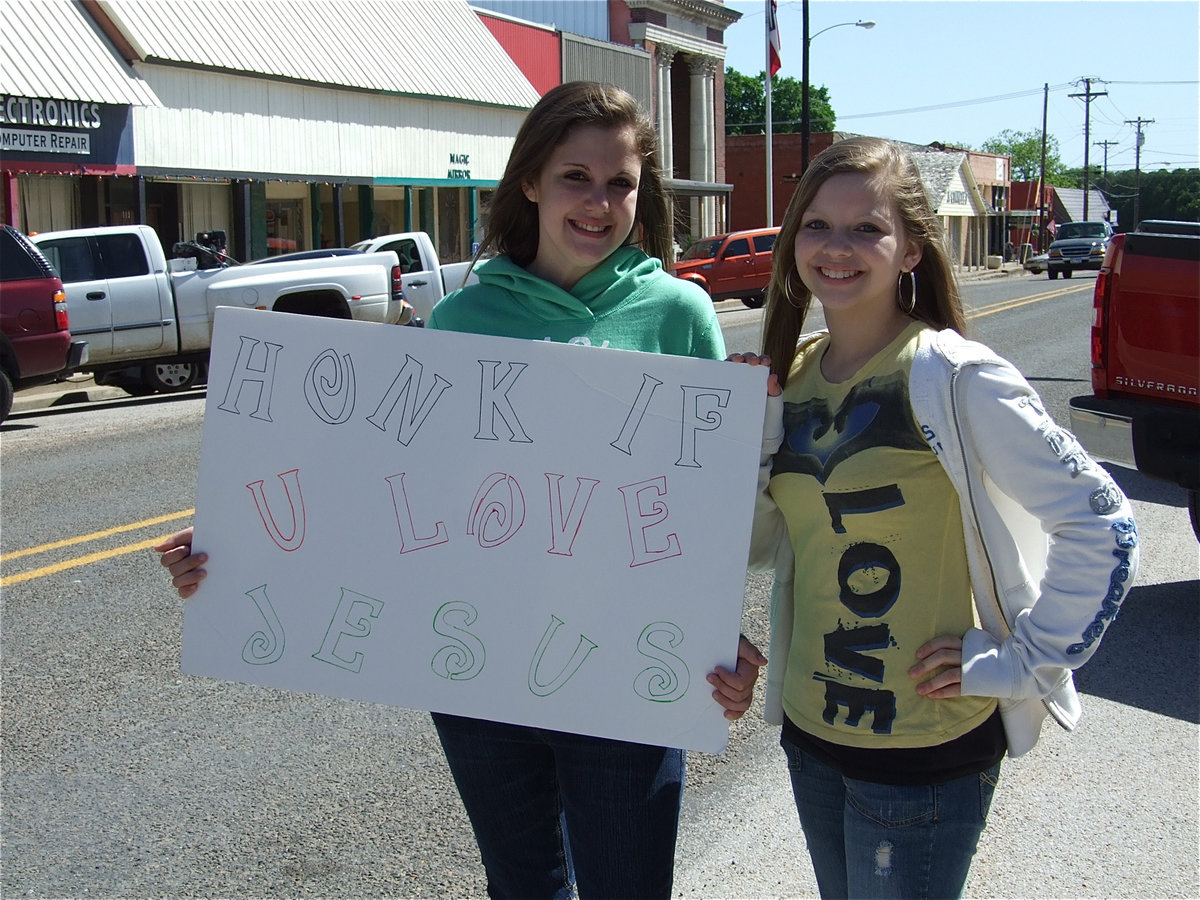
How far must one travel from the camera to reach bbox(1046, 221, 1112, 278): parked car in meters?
43.0

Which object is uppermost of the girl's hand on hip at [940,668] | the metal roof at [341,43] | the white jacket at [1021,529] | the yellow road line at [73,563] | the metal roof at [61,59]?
the metal roof at [341,43]

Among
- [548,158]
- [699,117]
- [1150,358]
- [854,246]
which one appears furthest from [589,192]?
[699,117]

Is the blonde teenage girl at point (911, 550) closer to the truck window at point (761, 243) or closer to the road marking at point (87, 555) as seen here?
the road marking at point (87, 555)

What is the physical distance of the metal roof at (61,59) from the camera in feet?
54.6

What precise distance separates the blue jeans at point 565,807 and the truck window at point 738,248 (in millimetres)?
24841

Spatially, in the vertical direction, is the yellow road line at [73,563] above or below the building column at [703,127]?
below

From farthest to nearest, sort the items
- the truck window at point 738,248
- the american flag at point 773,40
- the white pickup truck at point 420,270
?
the american flag at point 773,40
the truck window at point 738,248
the white pickup truck at point 420,270

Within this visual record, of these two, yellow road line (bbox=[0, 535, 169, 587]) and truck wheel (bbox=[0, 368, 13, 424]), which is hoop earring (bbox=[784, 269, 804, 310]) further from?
truck wheel (bbox=[0, 368, 13, 424])

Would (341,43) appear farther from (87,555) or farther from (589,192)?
(589,192)

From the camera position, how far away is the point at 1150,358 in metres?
5.92

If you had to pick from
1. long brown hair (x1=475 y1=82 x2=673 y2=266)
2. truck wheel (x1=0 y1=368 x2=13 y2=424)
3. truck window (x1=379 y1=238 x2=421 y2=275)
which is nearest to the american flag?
truck window (x1=379 y1=238 x2=421 y2=275)

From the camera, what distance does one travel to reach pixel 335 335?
8.09 ft

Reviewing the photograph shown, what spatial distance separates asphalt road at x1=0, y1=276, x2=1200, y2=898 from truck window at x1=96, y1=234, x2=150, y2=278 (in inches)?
340

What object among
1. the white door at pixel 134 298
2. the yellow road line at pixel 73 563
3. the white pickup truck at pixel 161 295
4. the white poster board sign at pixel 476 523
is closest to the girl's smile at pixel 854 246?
the white poster board sign at pixel 476 523
